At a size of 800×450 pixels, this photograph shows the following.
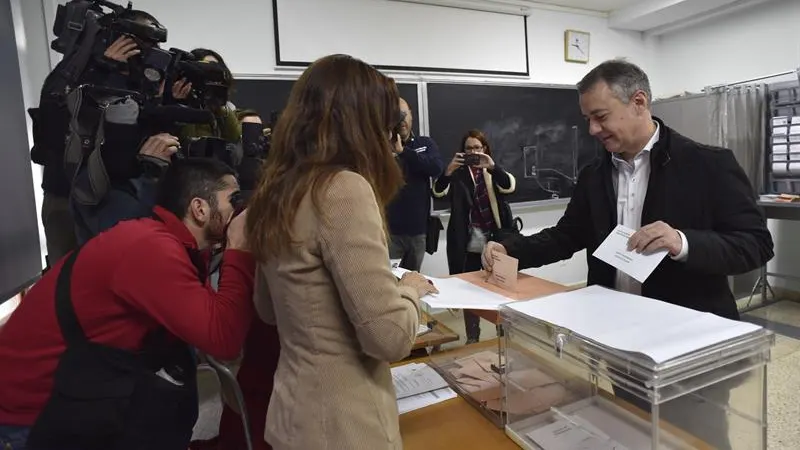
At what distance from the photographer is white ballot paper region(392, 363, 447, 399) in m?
1.12

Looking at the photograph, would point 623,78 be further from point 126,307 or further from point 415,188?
point 415,188

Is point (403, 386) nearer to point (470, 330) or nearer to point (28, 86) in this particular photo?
point (470, 330)

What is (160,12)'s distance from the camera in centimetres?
282

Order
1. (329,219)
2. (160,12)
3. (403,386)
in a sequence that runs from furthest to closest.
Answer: (160,12) < (403,386) < (329,219)

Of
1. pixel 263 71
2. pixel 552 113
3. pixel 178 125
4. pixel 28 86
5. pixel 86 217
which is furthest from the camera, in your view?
Answer: pixel 552 113

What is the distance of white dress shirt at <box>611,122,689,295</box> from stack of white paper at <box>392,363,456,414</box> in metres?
0.56

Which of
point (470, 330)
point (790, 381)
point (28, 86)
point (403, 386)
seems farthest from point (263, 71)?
point (790, 381)

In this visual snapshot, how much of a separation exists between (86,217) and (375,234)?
3.35 ft

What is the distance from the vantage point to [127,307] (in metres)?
0.97

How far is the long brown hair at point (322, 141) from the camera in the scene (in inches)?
28.3

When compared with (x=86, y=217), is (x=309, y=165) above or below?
above

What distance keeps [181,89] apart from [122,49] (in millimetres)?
213

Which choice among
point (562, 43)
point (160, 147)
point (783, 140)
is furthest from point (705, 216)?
point (562, 43)

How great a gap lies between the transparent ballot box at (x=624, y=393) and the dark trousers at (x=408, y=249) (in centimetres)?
186
